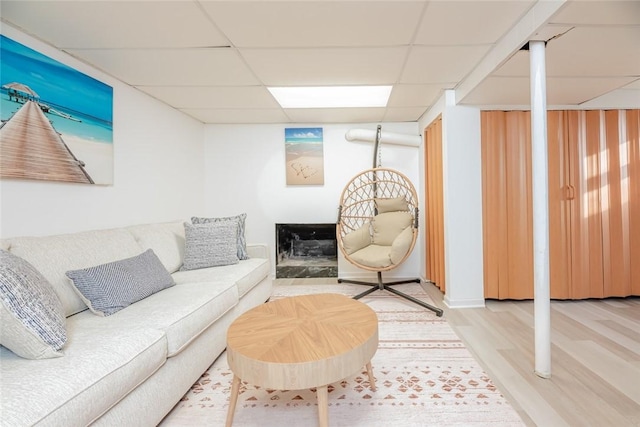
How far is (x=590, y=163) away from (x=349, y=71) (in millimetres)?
2549

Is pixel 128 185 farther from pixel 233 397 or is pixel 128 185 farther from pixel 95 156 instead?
pixel 233 397

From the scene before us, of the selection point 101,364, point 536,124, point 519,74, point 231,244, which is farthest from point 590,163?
point 101,364

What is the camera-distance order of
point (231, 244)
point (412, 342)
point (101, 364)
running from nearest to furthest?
point (101, 364) < point (412, 342) < point (231, 244)

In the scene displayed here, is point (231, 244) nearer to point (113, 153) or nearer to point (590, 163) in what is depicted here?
point (113, 153)

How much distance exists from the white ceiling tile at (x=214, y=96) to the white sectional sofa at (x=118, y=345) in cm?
133

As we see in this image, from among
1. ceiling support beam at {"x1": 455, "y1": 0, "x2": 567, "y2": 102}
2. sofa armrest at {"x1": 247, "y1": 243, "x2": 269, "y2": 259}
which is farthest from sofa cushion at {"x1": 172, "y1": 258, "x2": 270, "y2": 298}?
ceiling support beam at {"x1": 455, "y1": 0, "x2": 567, "y2": 102}

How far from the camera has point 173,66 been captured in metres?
2.17

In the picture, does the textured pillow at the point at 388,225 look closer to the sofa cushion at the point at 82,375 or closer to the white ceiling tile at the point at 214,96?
the white ceiling tile at the point at 214,96

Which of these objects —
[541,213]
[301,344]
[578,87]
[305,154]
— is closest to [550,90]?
[578,87]

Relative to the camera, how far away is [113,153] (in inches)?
89.4

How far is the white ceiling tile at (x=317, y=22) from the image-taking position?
1.53m

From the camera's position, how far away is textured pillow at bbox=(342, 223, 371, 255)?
3016mm

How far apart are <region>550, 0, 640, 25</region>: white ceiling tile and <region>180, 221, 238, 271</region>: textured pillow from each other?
2644 millimetres

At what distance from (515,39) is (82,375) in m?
2.68
